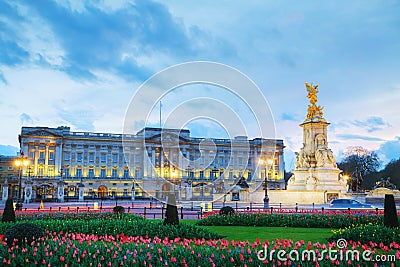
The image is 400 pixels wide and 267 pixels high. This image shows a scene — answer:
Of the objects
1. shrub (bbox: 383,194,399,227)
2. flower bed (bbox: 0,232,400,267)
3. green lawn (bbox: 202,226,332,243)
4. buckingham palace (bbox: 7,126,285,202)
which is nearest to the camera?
flower bed (bbox: 0,232,400,267)

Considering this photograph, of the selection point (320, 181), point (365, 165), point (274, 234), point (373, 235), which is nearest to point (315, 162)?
point (320, 181)

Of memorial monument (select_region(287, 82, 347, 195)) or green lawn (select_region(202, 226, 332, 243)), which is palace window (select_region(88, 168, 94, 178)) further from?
green lawn (select_region(202, 226, 332, 243))

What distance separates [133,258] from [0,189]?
288 feet

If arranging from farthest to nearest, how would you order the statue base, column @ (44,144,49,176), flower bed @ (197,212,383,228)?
column @ (44,144,49,176) → the statue base → flower bed @ (197,212,383,228)

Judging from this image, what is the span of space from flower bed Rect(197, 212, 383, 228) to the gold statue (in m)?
21.5

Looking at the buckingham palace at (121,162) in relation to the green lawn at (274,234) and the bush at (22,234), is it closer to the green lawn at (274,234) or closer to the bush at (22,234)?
the green lawn at (274,234)

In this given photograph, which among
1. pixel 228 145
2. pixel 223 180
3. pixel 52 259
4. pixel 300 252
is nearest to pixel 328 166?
pixel 300 252

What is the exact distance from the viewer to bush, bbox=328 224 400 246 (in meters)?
11.7

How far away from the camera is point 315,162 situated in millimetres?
37312

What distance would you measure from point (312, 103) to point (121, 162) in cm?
6154

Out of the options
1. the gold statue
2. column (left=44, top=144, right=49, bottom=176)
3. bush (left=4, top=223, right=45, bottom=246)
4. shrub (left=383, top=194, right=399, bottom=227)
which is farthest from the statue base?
column (left=44, top=144, right=49, bottom=176)

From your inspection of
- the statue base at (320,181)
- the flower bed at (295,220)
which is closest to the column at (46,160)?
the statue base at (320,181)

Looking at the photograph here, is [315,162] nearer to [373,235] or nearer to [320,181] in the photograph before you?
[320,181]

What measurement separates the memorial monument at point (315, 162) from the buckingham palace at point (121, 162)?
4251cm
